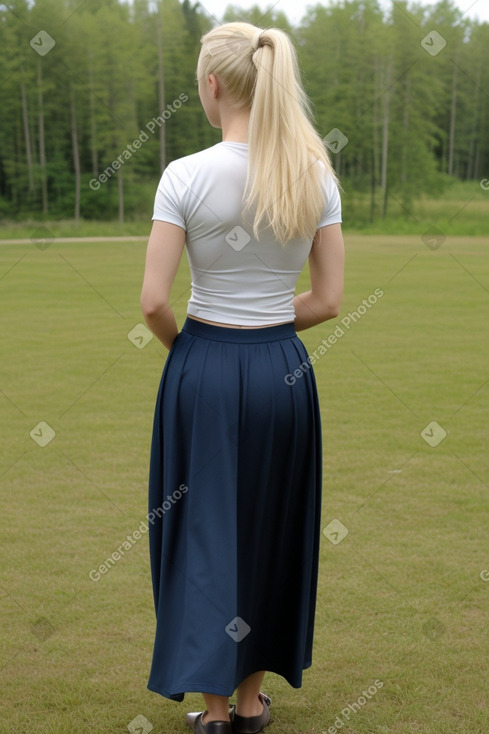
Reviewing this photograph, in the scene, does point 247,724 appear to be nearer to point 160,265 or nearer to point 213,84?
point 160,265

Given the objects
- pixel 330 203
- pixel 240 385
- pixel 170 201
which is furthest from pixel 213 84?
pixel 240 385

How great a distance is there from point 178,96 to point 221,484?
41915mm

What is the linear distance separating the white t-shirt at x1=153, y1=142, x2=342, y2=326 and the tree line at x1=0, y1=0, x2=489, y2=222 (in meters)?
39.6

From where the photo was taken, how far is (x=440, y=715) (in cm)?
288

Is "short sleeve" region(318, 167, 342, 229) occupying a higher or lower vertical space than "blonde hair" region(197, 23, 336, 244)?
lower

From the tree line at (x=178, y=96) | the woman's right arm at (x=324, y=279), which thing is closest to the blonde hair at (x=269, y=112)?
the woman's right arm at (x=324, y=279)

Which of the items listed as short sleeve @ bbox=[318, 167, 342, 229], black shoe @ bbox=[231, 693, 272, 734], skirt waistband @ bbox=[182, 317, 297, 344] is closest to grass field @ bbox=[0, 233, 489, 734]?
black shoe @ bbox=[231, 693, 272, 734]

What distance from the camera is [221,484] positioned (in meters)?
2.49

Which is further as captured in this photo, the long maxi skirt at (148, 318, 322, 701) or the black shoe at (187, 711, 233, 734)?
the black shoe at (187, 711, 233, 734)

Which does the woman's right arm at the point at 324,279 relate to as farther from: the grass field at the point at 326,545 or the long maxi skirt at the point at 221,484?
the grass field at the point at 326,545

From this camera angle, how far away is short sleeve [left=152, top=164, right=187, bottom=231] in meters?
2.28

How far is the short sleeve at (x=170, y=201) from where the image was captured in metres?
2.28

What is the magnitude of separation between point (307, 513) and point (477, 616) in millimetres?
1317

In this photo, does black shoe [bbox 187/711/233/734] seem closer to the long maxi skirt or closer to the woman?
the woman
